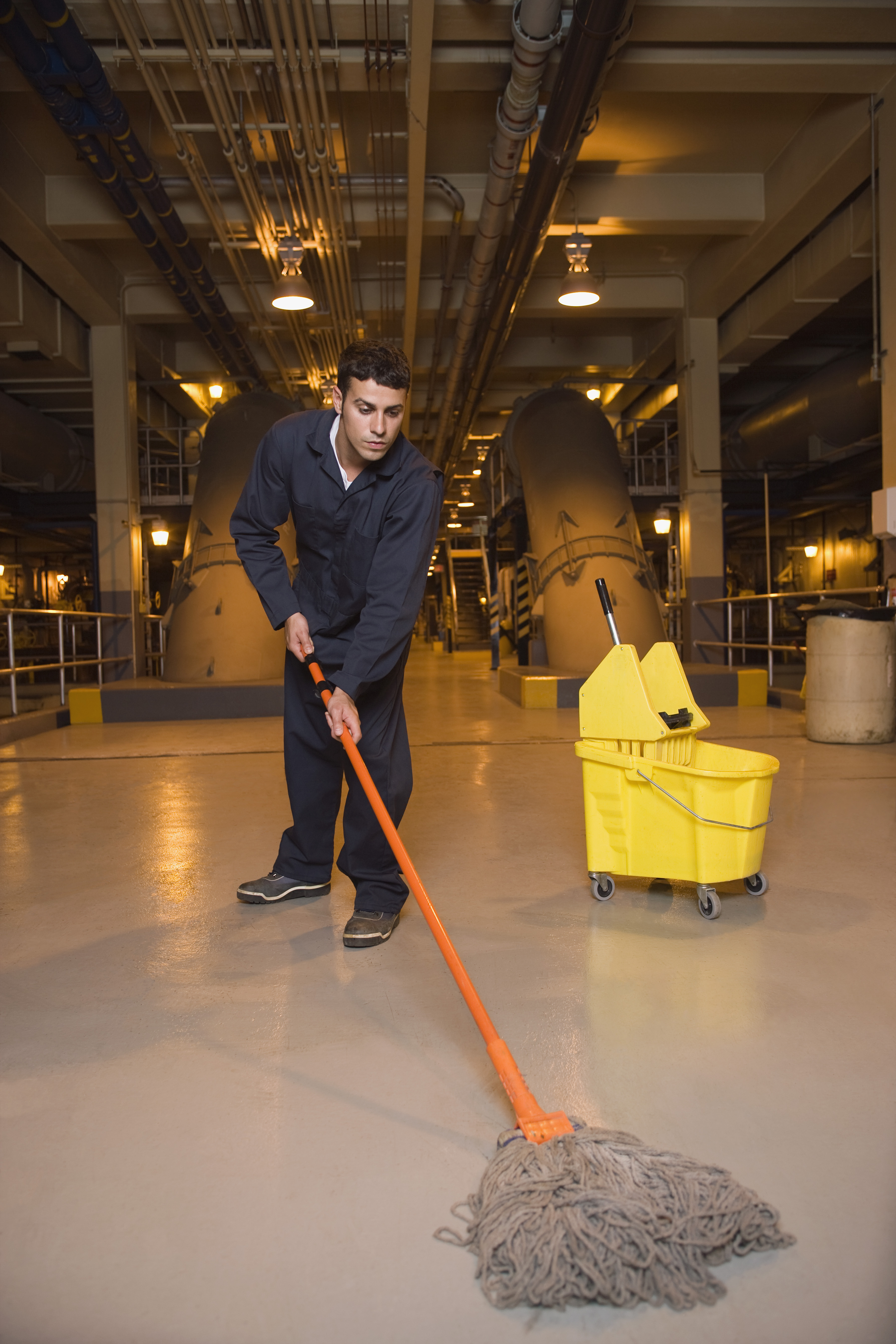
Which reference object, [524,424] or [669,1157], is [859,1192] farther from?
[524,424]

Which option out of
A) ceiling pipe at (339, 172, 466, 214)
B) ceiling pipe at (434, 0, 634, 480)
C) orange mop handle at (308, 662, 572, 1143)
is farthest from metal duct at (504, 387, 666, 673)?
orange mop handle at (308, 662, 572, 1143)

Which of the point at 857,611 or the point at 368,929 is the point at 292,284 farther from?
the point at 368,929

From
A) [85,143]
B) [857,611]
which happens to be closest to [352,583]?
[857,611]

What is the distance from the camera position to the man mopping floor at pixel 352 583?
1.99 m

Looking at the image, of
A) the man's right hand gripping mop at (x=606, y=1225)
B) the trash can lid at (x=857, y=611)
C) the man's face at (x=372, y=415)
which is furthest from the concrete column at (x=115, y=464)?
the man's right hand gripping mop at (x=606, y=1225)

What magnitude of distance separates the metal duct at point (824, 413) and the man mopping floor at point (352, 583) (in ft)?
26.9

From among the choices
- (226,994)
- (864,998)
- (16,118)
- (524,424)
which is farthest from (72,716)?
(864,998)

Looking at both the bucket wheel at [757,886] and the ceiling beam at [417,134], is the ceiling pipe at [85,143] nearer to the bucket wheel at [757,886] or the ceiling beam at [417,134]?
the ceiling beam at [417,134]

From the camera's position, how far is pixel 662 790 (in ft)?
7.04

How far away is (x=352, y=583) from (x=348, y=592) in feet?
0.09

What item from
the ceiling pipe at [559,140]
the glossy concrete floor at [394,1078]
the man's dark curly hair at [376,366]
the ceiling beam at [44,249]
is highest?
the ceiling beam at [44,249]

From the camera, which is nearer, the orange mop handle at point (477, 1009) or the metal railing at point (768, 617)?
the orange mop handle at point (477, 1009)

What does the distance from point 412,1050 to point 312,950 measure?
0.57m

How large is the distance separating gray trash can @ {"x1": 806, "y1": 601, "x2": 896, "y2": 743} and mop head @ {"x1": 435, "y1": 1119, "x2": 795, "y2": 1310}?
14.3ft
